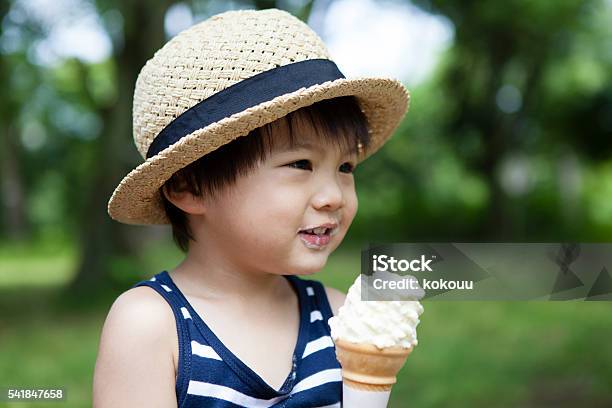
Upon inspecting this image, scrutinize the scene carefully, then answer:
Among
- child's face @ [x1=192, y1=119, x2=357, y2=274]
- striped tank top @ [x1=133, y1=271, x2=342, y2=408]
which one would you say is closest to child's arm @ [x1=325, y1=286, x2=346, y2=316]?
striped tank top @ [x1=133, y1=271, x2=342, y2=408]

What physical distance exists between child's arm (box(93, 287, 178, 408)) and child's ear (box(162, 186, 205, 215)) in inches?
9.7

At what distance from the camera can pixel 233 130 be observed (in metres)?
1.46

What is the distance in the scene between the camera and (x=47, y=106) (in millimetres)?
12312

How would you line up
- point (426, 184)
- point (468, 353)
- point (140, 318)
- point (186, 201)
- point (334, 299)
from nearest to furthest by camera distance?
point (140, 318)
point (186, 201)
point (334, 299)
point (468, 353)
point (426, 184)

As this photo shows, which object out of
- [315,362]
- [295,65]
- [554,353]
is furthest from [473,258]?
[554,353]

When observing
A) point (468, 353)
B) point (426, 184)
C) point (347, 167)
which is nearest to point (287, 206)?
point (347, 167)

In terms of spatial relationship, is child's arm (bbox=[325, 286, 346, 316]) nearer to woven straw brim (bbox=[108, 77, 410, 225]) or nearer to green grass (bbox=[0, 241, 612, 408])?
woven straw brim (bbox=[108, 77, 410, 225])

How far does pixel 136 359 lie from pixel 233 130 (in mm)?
502

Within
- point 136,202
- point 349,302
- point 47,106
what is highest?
point 47,106

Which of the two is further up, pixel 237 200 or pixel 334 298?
pixel 237 200

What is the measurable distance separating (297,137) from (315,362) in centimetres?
53

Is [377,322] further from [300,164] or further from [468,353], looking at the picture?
[468,353]

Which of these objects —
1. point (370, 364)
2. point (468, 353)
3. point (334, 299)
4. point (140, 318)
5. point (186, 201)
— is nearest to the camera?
point (370, 364)

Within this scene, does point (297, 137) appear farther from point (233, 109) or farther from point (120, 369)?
point (120, 369)
